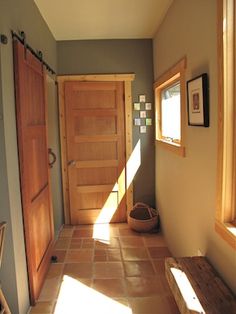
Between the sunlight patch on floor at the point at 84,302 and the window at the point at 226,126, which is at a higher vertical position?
the window at the point at 226,126

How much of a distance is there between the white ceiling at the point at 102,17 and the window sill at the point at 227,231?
2.16 meters

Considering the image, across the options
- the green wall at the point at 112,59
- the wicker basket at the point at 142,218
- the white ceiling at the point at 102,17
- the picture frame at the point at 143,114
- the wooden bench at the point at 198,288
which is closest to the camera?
the wooden bench at the point at 198,288

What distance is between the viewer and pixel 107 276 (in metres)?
2.60

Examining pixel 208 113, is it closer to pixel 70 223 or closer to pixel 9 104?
pixel 9 104

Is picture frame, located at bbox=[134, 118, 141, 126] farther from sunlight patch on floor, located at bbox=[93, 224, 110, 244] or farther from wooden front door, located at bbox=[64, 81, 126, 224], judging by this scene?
sunlight patch on floor, located at bbox=[93, 224, 110, 244]

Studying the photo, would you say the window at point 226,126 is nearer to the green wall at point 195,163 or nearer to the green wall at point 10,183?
the green wall at point 195,163

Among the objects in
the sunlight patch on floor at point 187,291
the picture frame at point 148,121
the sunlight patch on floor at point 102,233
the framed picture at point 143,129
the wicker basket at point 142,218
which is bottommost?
the sunlight patch on floor at point 102,233

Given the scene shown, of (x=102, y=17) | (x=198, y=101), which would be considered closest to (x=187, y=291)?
(x=198, y=101)

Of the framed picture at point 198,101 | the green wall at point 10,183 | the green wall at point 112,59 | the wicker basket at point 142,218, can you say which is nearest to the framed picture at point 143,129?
the green wall at point 112,59

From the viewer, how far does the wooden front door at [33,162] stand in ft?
6.54

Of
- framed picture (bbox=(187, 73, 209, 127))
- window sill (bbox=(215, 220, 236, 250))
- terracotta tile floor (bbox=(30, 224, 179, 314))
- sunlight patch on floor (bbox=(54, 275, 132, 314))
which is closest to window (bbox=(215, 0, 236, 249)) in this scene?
window sill (bbox=(215, 220, 236, 250))

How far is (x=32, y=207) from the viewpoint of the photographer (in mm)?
2234

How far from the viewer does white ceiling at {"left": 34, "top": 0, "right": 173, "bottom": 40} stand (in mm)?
2629

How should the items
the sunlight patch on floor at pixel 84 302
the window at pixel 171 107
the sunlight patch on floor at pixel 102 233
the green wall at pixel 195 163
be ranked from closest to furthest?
the green wall at pixel 195 163 → the sunlight patch on floor at pixel 84 302 → the window at pixel 171 107 → the sunlight patch on floor at pixel 102 233
